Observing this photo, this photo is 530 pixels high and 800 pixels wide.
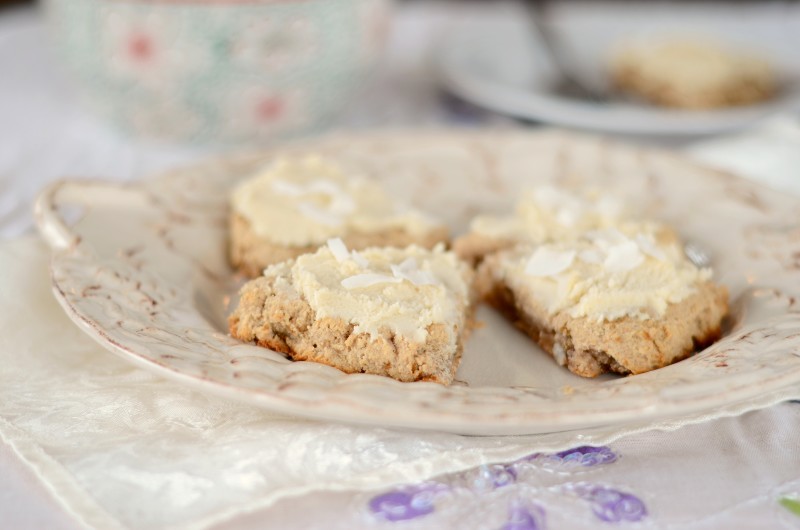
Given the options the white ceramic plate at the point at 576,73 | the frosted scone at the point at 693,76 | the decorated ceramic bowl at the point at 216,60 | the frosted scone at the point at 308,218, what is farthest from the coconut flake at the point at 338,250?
the frosted scone at the point at 693,76

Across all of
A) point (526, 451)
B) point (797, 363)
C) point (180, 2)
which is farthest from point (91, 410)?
point (180, 2)

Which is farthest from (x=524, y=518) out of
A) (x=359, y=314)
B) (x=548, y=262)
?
(x=548, y=262)

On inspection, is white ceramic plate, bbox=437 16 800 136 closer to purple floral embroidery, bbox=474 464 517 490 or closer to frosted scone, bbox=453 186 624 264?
A: frosted scone, bbox=453 186 624 264

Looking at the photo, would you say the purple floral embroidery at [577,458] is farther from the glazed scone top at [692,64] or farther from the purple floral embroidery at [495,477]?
the glazed scone top at [692,64]

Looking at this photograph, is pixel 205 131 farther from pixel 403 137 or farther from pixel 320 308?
pixel 320 308

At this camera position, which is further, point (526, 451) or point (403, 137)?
point (403, 137)
